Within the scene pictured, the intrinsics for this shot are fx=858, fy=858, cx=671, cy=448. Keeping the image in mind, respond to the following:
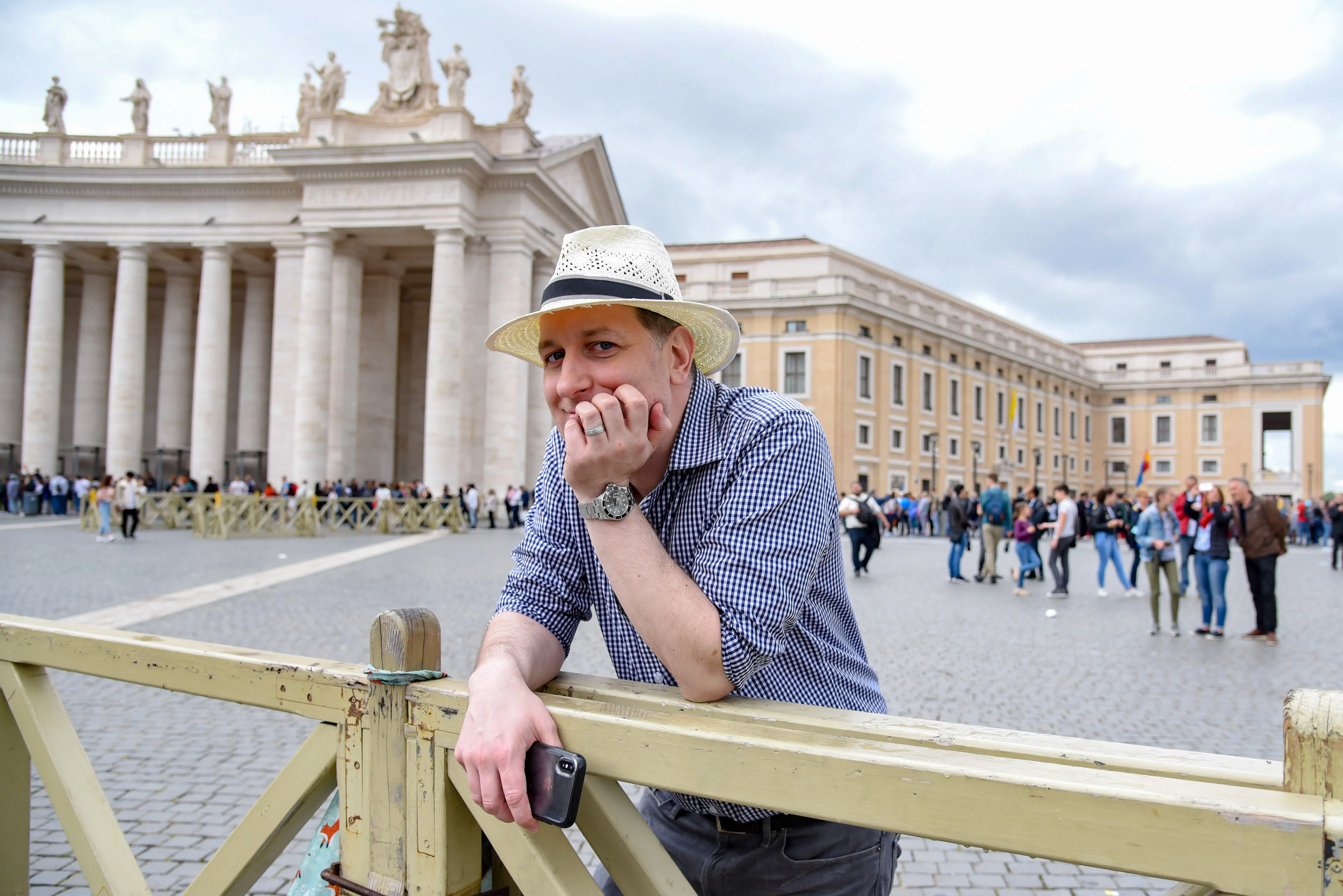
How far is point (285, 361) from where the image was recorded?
29.3 m

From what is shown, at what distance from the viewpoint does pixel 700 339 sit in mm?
1851

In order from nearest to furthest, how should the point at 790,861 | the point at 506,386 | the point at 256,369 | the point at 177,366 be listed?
the point at 790,861 < the point at 506,386 < the point at 256,369 < the point at 177,366

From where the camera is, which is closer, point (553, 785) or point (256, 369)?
point (553, 785)

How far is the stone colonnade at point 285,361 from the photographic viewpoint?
27.7 metres

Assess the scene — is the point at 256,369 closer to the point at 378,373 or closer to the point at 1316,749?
the point at 378,373

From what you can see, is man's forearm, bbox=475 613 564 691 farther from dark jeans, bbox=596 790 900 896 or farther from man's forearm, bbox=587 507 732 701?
dark jeans, bbox=596 790 900 896

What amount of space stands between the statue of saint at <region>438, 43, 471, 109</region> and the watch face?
98.6 feet

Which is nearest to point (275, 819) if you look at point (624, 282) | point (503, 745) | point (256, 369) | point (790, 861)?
point (503, 745)

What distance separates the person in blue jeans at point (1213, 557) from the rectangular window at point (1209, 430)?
64.1 metres

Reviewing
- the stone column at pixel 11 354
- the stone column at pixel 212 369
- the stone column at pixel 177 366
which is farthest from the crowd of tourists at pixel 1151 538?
the stone column at pixel 11 354

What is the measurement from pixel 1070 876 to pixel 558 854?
295 cm

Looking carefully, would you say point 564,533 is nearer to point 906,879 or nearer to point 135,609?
point 906,879

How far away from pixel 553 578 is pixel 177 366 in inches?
1454

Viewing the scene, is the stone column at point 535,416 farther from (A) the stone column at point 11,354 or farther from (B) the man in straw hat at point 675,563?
(B) the man in straw hat at point 675,563
